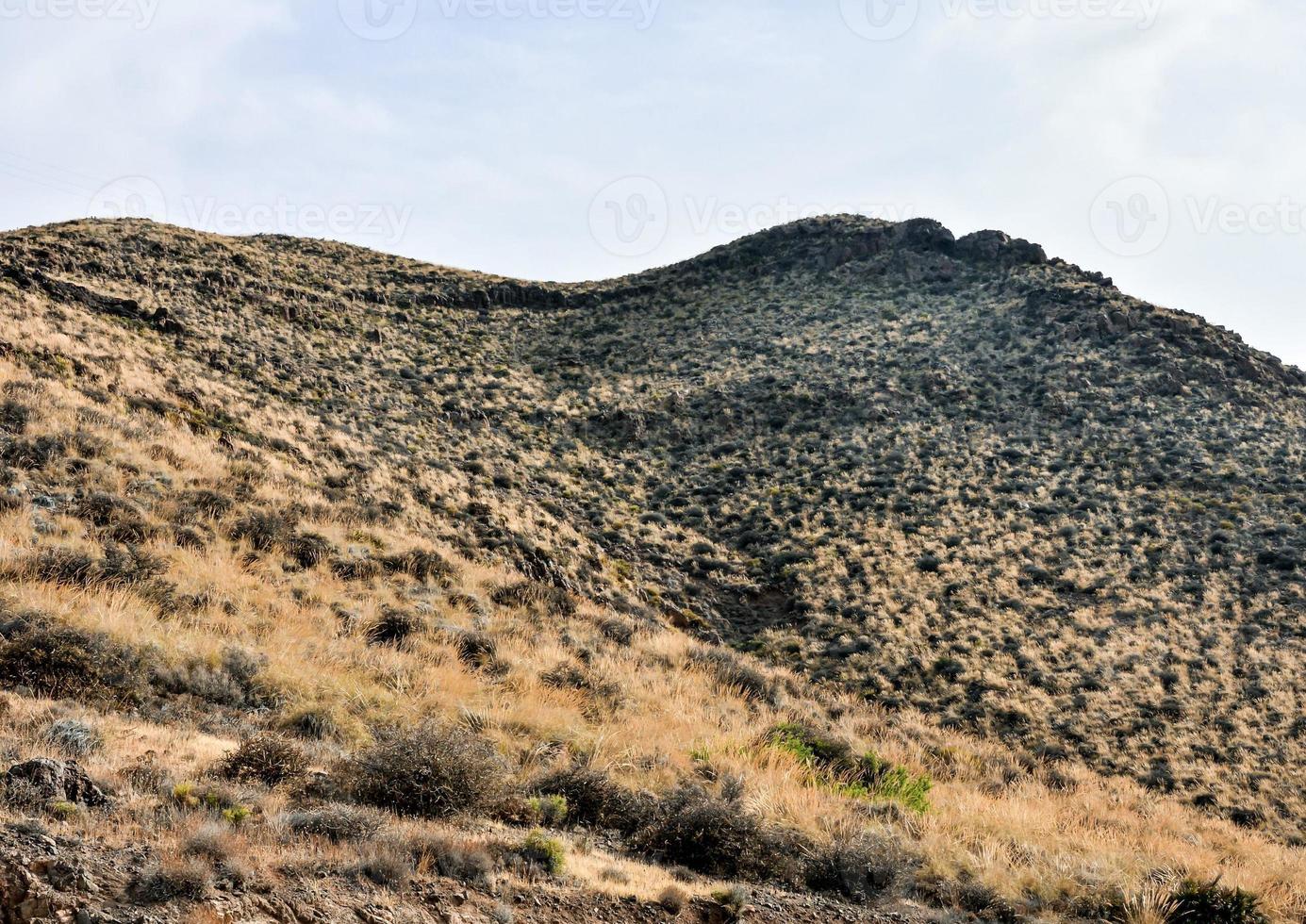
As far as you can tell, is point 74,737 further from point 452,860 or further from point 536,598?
point 536,598

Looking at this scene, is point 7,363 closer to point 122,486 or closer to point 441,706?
point 122,486

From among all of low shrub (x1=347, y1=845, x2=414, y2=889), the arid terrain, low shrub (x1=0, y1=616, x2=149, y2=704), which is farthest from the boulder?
low shrub (x1=0, y1=616, x2=149, y2=704)

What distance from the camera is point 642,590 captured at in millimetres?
26203

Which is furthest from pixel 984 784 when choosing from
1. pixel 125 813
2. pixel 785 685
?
pixel 125 813

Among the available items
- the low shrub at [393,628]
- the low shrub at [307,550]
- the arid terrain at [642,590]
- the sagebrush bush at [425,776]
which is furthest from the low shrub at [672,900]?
the low shrub at [307,550]

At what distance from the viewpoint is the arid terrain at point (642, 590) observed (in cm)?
785

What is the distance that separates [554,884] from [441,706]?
4.83m

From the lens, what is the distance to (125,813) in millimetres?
6352

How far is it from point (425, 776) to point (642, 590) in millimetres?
17968

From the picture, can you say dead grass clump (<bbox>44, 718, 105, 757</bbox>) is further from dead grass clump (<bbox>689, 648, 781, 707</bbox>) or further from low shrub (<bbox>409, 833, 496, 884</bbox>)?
dead grass clump (<bbox>689, 648, 781, 707</bbox>)

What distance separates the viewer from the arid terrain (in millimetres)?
7852

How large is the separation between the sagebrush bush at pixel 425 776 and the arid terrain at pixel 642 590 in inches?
1.5

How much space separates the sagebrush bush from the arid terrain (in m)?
0.04

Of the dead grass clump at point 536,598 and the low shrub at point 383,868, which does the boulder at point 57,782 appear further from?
the dead grass clump at point 536,598
